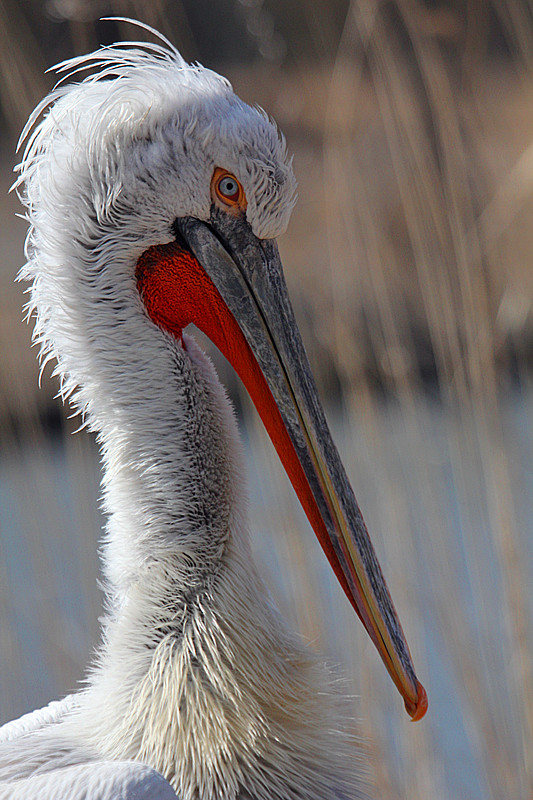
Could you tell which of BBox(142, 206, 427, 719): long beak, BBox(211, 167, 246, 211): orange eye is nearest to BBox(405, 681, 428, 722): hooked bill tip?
BBox(142, 206, 427, 719): long beak

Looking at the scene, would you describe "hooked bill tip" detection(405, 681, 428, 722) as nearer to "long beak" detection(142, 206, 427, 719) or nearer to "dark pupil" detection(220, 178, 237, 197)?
"long beak" detection(142, 206, 427, 719)

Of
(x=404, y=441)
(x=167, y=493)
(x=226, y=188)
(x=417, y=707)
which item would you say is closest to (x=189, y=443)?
(x=167, y=493)

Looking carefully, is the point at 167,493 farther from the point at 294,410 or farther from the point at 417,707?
the point at 417,707

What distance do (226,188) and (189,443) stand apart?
0.33m

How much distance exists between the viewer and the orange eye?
1169mm

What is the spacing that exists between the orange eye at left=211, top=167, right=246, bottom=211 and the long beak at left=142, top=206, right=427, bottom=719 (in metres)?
0.02

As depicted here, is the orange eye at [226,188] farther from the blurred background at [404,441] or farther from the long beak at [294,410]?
the blurred background at [404,441]

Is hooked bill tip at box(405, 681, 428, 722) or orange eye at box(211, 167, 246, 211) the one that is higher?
orange eye at box(211, 167, 246, 211)

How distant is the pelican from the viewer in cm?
114

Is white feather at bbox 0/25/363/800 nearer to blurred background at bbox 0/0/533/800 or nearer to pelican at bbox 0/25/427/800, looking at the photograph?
A: pelican at bbox 0/25/427/800

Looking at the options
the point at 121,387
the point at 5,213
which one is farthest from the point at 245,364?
the point at 5,213

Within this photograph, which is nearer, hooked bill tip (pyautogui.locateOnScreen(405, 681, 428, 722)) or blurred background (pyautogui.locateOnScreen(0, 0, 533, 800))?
hooked bill tip (pyautogui.locateOnScreen(405, 681, 428, 722))

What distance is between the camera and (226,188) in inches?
46.2

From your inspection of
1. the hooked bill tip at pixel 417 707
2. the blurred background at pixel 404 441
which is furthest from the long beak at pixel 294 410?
the blurred background at pixel 404 441
